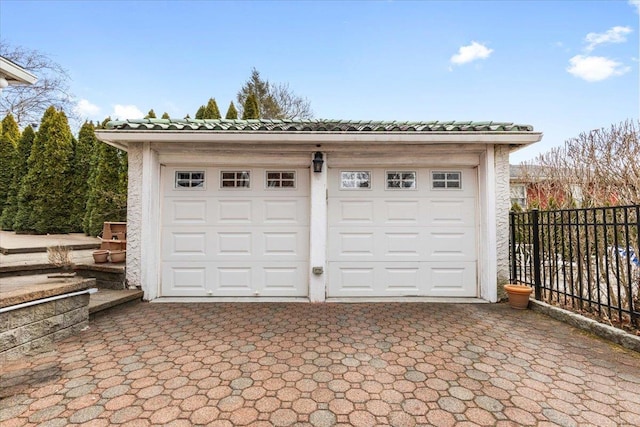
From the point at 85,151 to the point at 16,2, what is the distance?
4141mm

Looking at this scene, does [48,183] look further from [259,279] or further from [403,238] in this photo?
[403,238]

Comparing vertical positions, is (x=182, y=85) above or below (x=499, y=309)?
above

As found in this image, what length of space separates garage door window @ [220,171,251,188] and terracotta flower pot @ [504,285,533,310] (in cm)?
467

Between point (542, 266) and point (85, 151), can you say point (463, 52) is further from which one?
point (85, 151)

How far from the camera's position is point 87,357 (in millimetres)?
2834

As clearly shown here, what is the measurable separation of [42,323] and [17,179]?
10452mm

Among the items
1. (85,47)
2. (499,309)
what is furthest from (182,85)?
(499,309)

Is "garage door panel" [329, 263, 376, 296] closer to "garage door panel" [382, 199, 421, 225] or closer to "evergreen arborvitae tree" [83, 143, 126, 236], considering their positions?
"garage door panel" [382, 199, 421, 225]

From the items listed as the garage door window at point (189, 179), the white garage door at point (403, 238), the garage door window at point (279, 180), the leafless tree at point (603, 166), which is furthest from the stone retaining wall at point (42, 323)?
the leafless tree at point (603, 166)

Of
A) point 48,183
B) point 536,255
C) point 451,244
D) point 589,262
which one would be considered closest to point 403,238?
point 451,244

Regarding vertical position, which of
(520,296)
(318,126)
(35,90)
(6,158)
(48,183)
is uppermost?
(35,90)

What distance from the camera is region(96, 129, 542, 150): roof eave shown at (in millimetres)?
4500

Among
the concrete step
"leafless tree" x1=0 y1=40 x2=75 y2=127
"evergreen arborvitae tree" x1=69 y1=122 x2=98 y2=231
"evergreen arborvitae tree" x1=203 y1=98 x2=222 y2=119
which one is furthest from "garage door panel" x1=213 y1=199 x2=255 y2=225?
"leafless tree" x1=0 y1=40 x2=75 y2=127

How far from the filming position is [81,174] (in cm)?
970
